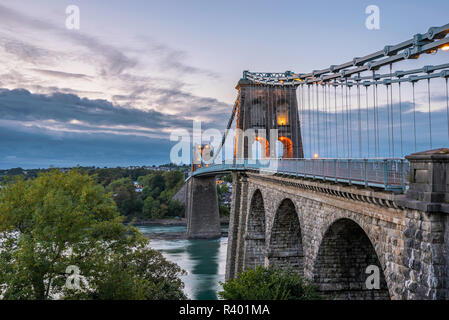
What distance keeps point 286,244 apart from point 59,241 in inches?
512

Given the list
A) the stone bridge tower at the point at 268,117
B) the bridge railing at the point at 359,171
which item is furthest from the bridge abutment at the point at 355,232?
the stone bridge tower at the point at 268,117

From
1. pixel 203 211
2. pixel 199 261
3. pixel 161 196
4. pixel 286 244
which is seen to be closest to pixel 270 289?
pixel 286 244

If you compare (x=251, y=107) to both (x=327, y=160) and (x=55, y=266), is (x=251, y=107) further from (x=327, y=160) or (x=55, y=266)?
(x=55, y=266)

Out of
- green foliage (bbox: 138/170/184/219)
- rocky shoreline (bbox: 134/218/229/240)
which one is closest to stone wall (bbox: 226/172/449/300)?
rocky shoreline (bbox: 134/218/229/240)

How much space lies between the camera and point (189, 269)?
125 ft

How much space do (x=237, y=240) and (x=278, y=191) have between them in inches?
444

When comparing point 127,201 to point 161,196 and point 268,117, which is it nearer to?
point 161,196

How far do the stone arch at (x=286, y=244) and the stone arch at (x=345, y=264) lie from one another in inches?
247

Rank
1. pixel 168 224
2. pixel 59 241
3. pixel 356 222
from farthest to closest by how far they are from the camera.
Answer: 1. pixel 168 224
2. pixel 59 241
3. pixel 356 222

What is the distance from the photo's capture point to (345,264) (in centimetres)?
1483

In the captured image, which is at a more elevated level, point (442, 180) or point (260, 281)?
point (442, 180)

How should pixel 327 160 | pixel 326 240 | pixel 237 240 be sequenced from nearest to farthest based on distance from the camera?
pixel 327 160, pixel 326 240, pixel 237 240

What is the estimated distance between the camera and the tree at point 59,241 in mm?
12273
